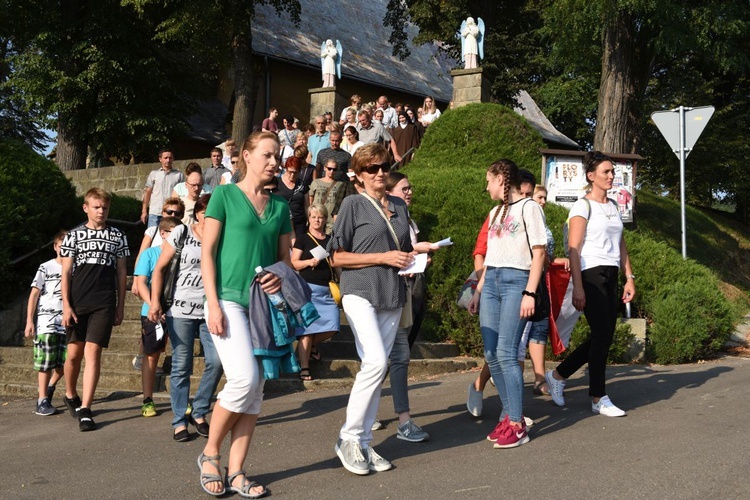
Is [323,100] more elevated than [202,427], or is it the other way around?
[323,100]

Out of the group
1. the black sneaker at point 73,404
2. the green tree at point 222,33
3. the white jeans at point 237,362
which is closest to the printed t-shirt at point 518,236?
the white jeans at point 237,362

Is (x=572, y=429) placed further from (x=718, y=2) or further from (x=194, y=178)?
(x=718, y=2)

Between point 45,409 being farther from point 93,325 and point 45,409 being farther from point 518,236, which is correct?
point 518,236

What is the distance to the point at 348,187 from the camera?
1085cm

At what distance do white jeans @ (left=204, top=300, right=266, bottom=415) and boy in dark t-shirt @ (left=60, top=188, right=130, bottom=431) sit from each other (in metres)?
2.90

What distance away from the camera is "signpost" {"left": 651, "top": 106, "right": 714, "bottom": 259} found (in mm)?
11336

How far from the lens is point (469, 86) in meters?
18.3

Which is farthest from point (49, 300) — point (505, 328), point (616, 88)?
point (616, 88)

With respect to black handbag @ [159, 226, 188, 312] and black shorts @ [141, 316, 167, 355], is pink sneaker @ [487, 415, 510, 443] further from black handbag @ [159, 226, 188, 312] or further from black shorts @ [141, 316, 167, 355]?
black shorts @ [141, 316, 167, 355]

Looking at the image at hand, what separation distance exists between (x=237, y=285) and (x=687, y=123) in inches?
341

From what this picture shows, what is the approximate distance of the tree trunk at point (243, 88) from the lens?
22.6m

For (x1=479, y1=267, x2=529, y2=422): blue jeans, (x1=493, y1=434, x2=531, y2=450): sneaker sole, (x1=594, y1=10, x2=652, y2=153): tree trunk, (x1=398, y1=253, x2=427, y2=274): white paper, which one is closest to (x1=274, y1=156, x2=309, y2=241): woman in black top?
(x1=479, y1=267, x2=529, y2=422): blue jeans

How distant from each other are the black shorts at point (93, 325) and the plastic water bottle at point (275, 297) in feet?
9.90

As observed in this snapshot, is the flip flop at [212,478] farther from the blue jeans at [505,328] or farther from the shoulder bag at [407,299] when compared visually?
the blue jeans at [505,328]
